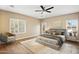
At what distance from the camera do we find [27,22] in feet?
7.09

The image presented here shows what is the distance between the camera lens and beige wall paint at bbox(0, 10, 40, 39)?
193 cm

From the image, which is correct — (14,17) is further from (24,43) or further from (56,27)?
(56,27)

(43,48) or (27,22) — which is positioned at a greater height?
(27,22)

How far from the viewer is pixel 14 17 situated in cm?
201

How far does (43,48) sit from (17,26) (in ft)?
2.63

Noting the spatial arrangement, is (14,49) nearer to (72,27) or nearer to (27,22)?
(27,22)

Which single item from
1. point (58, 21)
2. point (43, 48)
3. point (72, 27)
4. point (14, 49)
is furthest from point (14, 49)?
point (72, 27)

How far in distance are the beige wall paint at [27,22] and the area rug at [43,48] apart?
18cm

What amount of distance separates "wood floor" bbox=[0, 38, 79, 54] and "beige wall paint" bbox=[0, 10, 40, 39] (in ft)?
Answer: 0.63

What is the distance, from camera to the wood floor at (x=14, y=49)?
197 cm

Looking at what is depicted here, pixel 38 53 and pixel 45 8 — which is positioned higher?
pixel 45 8

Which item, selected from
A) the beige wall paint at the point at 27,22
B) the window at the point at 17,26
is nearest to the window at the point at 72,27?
the beige wall paint at the point at 27,22
